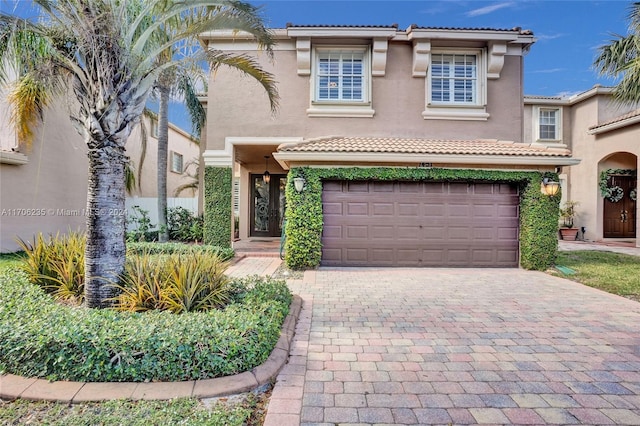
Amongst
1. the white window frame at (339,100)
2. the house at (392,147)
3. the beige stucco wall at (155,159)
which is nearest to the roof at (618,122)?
the house at (392,147)

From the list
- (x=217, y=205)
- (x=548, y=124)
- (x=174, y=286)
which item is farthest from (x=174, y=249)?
(x=548, y=124)

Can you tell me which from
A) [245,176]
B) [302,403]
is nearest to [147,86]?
[302,403]

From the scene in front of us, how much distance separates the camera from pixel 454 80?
11.8 meters

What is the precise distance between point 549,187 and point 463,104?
4.36 metres

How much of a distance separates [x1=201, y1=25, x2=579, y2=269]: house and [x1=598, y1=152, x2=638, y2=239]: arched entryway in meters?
8.50

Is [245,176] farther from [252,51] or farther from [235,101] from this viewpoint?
[252,51]

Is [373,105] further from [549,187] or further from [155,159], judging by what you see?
[155,159]

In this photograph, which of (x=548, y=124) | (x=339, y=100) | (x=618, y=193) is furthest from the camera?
(x=548, y=124)

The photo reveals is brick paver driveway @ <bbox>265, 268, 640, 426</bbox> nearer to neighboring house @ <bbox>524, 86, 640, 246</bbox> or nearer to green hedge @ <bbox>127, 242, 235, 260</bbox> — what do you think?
green hedge @ <bbox>127, 242, 235, 260</bbox>

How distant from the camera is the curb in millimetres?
2859

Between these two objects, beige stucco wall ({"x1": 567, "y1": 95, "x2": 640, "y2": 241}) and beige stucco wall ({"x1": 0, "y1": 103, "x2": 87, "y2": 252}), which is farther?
beige stucco wall ({"x1": 567, "y1": 95, "x2": 640, "y2": 241})

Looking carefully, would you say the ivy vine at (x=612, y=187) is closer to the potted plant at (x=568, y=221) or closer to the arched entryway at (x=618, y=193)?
the arched entryway at (x=618, y=193)

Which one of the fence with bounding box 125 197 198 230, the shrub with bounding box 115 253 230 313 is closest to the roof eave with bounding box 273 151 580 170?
the shrub with bounding box 115 253 230 313

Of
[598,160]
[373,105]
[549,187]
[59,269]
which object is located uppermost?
[373,105]
